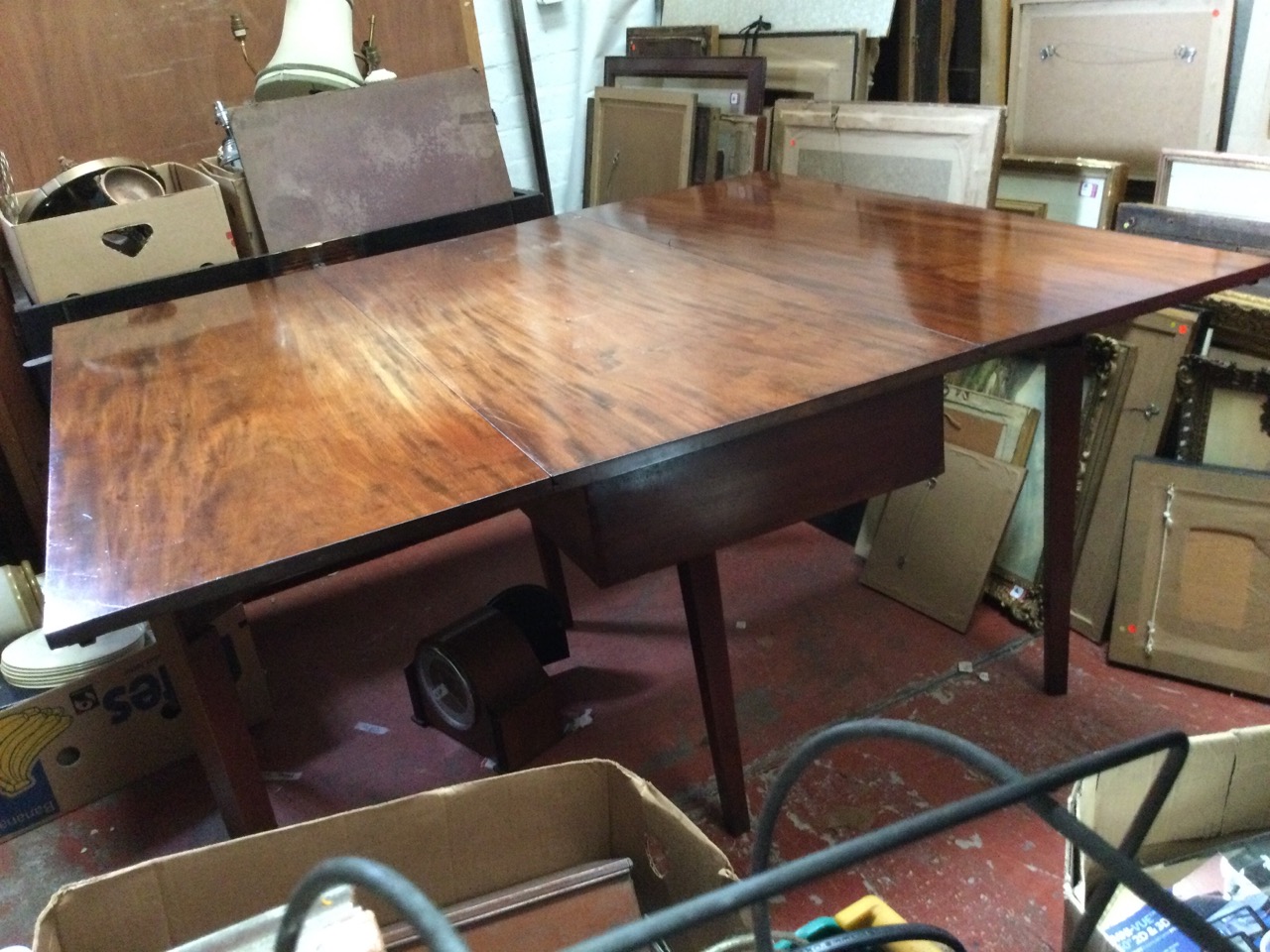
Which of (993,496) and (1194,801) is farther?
(993,496)

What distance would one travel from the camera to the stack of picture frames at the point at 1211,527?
172cm

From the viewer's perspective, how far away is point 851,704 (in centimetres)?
187

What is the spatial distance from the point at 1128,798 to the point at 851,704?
65 centimetres

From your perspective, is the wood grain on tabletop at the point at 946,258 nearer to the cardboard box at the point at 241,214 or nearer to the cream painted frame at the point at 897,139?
the cream painted frame at the point at 897,139

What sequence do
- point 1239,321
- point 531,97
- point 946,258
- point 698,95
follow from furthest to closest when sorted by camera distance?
point 531,97
point 698,95
point 1239,321
point 946,258

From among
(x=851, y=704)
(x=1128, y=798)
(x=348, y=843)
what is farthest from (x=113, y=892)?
(x=851, y=704)

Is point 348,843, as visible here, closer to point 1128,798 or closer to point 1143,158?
point 1128,798

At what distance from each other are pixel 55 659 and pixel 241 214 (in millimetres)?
1046

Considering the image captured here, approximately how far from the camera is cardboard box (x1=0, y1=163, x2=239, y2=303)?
2049 millimetres

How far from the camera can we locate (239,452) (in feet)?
4.17

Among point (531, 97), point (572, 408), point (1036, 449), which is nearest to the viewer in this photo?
point (572, 408)

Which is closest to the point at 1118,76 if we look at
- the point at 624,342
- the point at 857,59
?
the point at 857,59

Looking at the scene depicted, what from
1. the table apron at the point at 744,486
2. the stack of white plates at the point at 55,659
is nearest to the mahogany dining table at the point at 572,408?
the table apron at the point at 744,486

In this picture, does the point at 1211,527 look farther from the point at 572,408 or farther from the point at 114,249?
the point at 114,249
